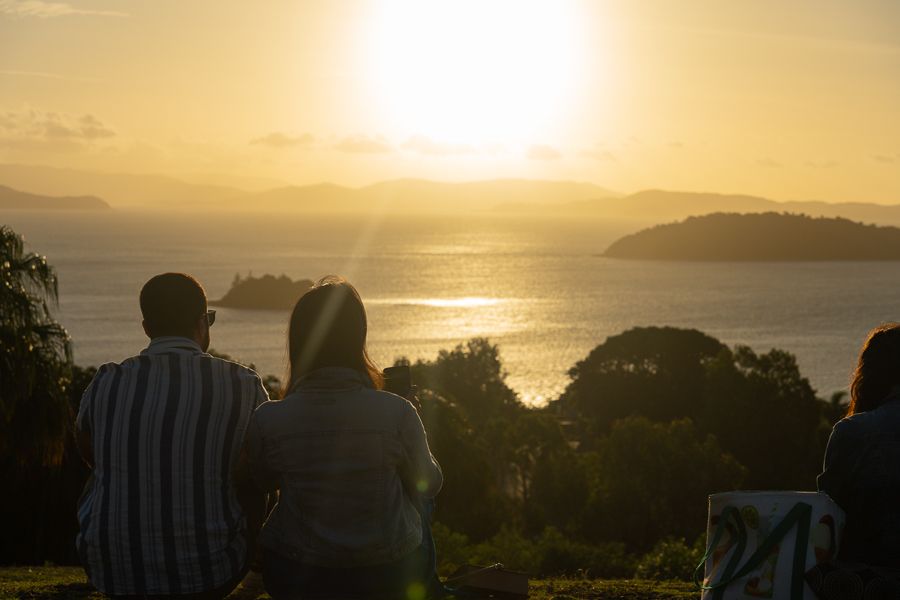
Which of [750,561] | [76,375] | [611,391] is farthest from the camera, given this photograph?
[611,391]

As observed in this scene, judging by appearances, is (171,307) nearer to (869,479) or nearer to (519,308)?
(869,479)

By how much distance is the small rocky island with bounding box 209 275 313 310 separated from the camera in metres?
129

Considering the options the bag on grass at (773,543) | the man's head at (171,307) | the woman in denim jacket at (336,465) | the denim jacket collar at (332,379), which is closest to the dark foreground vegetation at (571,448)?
the bag on grass at (773,543)

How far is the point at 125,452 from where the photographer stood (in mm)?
3963

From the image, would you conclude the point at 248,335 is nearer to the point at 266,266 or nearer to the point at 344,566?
the point at 266,266

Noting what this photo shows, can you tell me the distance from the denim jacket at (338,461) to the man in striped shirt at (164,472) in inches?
6.3

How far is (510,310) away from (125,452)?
13109 centimetres

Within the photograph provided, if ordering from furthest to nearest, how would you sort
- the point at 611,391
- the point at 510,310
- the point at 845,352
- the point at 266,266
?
1. the point at 266,266
2. the point at 510,310
3. the point at 845,352
4. the point at 611,391

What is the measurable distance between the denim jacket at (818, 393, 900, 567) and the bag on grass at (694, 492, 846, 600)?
0.08 meters

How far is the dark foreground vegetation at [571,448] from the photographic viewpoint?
1440 centimetres

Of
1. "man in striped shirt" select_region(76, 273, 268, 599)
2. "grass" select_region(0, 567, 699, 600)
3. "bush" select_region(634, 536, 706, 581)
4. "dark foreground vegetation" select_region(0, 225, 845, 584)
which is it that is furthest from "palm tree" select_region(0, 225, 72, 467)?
"man in striped shirt" select_region(76, 273, 268, 599)

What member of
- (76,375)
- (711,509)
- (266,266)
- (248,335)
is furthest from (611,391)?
(266,266)

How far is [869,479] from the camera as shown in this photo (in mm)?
4293

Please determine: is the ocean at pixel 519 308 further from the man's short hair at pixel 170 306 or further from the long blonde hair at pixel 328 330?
the long blonde hair at pixel 328 330
